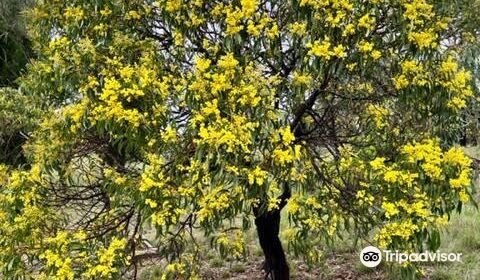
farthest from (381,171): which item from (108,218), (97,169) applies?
(97,169)

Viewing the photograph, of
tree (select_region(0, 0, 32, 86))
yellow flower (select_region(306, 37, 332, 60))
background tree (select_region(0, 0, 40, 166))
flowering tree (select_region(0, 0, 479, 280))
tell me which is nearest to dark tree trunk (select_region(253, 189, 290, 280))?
flowering tree (select_region(0, 0, 479, 280))

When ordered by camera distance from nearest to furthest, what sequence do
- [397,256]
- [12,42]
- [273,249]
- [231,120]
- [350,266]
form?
1. [231,120]
2. [397,256]
3. [273,249]
4. [350,266]
5. [12,42]

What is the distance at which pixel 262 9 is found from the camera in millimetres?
3127

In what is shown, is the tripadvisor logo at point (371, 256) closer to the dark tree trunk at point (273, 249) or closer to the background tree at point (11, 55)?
the dark tree trunk at point (273, 249)

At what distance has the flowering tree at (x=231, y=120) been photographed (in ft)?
8.36

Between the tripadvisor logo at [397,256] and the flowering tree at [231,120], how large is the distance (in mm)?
136

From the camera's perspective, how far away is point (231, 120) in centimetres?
255

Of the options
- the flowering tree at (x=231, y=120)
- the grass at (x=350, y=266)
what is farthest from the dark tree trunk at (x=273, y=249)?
the flowering tree at (x=231, y=120)

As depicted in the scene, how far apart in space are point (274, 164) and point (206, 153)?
0.32 m

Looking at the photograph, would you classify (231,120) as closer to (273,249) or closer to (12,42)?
(273,249)

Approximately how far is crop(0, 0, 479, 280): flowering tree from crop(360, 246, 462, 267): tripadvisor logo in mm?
136

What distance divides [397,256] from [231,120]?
1069 millimetres

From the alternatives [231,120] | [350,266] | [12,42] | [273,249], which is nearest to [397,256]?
[231,120]

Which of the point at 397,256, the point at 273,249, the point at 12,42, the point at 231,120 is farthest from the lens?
the point at 12,42
